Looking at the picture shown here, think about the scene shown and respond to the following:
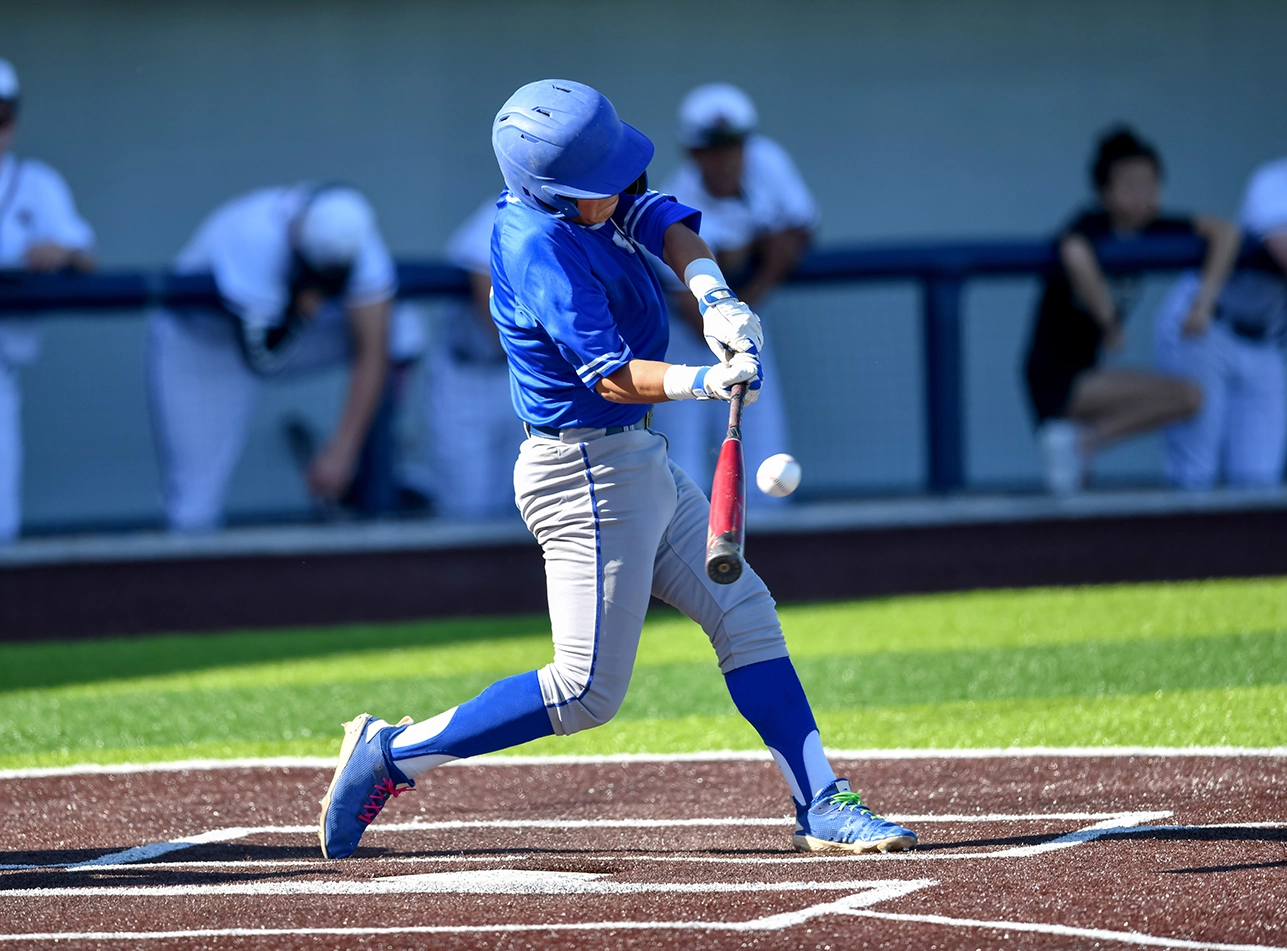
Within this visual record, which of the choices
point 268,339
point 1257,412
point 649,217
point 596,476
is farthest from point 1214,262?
point 596,476

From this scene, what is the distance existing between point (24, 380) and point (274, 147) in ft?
10.6

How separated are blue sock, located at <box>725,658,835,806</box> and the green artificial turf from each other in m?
1.49

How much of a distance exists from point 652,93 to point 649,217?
775 centimetres

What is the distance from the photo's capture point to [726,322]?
3.75 m

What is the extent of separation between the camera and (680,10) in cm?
1163

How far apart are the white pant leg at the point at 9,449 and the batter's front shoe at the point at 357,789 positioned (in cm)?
489

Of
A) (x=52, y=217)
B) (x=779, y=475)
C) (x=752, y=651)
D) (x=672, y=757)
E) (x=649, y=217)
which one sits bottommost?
(x=672, y=757)

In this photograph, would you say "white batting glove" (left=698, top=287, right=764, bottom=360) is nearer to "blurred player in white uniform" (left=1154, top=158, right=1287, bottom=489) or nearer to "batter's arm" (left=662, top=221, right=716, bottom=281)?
"batter's arm" (left=662, top=221, right=716, bottom=281)

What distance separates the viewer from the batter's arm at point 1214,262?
28.7ft

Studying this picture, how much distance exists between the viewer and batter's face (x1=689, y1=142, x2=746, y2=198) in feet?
27.9

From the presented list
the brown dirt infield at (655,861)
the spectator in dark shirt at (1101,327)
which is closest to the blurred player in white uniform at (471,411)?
the spectator in dark shirt at (1101,327)

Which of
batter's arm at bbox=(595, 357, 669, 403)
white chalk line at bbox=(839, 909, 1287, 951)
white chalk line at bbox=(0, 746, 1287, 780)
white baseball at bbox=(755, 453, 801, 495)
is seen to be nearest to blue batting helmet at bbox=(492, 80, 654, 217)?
batter's arm at bbox=(595, 357, 669, 403)

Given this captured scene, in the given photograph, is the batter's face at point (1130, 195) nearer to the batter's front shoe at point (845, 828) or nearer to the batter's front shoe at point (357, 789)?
the batter's front shoe at point (845, 828)

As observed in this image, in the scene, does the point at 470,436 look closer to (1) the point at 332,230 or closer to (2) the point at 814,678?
(1) the point at 332,230
